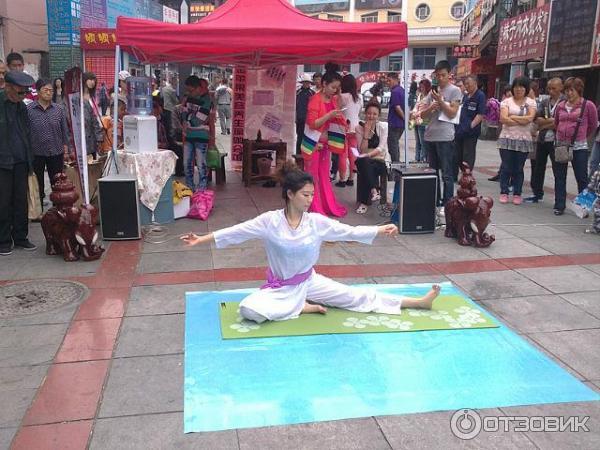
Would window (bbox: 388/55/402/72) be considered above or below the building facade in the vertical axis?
below

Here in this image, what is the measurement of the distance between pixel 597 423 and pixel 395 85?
8.00 meters

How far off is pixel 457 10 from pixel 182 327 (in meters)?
55.2

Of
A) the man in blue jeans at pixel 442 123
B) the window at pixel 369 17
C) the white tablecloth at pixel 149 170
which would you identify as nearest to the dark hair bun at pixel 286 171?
the white tablecloth at pixel 149 170

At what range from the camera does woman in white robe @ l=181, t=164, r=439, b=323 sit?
12.9 ft

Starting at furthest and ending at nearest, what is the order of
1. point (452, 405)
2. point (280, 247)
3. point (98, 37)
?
point (98, 37)
point (280, 247)
point (452, 405)

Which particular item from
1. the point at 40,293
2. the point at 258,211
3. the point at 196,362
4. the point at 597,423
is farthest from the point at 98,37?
the point at 597,423

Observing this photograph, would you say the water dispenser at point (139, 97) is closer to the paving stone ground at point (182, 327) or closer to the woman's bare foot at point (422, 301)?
the paving stone ground at point (182, 327)

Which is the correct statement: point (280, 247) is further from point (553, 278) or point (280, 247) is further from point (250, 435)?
point (553, 278)

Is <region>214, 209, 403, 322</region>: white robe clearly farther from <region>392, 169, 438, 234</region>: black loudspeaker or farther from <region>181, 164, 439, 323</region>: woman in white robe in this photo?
<region>392, 169, 438, 234</region>: black loudspeaker

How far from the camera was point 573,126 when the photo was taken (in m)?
7.31

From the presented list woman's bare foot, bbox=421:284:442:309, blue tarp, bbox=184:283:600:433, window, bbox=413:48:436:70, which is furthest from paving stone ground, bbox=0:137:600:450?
window, bbox=413:48:436:70

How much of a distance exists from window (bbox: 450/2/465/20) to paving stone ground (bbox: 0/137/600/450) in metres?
50.2

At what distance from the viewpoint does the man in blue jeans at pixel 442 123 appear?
6.86 metres

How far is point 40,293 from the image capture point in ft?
15.7
